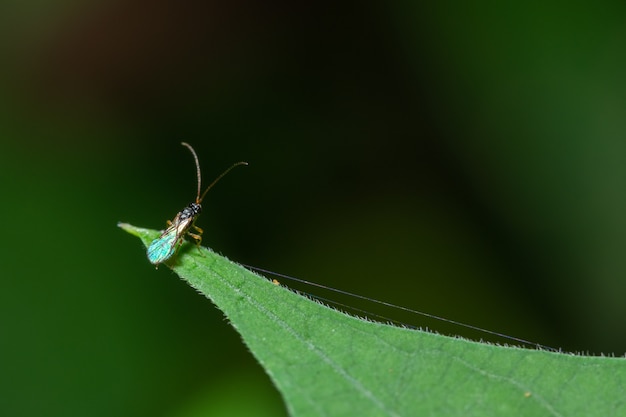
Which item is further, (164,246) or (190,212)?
(190,212)

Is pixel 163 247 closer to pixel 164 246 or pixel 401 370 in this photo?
pixel 164 246

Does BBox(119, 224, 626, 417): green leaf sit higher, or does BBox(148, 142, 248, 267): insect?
BBox(148, 142, 248, 267): insect

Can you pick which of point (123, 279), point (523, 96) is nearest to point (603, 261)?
point (523, 96)

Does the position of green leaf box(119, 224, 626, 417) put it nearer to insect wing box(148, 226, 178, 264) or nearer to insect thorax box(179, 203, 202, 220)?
insect wing box(148, 226, 178, 264)

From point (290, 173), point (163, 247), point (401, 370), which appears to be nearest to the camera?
point (401, 370)

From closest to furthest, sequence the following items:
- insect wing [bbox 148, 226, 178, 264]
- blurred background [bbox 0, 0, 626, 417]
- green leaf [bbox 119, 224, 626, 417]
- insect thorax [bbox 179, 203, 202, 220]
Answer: green leaf [bbox 119, 224, 626, 417]
insect wing [bbox 148, 226, 178, 264]
insect thorax [bbox 179, 203, 202, 220]
blurred background [bbox 0, 0, 626, 417]

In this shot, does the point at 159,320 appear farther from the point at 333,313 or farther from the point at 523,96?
the point at 523,96

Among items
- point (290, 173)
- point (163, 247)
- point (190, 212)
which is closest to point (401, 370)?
point (163, 247)

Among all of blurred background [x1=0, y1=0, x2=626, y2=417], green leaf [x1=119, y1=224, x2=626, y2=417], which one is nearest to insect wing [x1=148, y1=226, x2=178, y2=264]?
green leaf [x1=119, y1=224, x2=626, y2=417]
